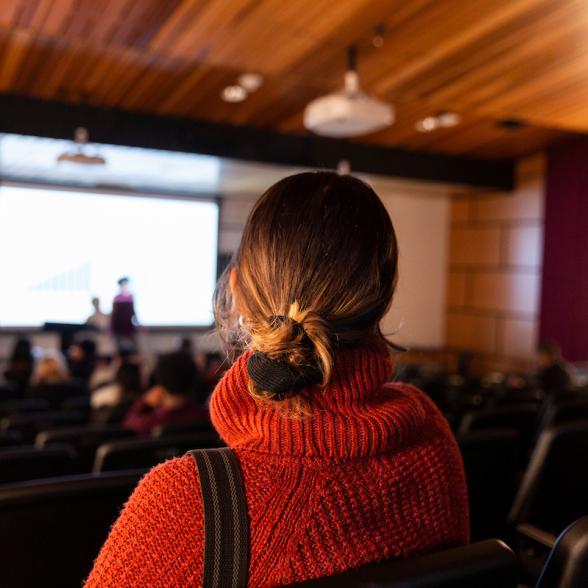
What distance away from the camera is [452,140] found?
8602 mm

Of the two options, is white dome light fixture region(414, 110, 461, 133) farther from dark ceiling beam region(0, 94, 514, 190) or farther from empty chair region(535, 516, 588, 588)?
empty chair region(535, 516, 588, 588)

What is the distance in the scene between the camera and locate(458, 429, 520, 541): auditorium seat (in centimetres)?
193

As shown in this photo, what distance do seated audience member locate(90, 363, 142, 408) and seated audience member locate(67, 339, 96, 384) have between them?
3826 mm

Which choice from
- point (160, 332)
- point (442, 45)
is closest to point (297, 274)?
point (442, 45)

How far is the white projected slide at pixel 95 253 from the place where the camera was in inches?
359

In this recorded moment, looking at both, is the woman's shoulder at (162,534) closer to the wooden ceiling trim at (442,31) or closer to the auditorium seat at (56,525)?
the auditorium seat at (56,525)

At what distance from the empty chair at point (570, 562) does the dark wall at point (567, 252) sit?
27.7 ft

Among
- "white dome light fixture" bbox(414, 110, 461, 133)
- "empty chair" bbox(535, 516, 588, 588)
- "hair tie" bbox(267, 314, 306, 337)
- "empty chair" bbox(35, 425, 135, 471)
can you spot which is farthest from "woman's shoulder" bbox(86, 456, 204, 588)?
"white dome light fixture" bbox(414, 110, 461, 133)

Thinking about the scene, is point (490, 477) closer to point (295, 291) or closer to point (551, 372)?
point (295, 291)

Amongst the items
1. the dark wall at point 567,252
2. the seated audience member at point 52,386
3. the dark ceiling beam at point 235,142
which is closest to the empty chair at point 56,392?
the seated audience member at point 52,386

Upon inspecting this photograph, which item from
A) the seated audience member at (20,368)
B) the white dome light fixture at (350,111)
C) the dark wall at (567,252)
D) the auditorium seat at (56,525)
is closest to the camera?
the auditorium seat at (56,525)

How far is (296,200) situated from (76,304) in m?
9.06

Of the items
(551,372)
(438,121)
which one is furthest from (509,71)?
(438,121)

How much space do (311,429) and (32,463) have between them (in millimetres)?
1322
